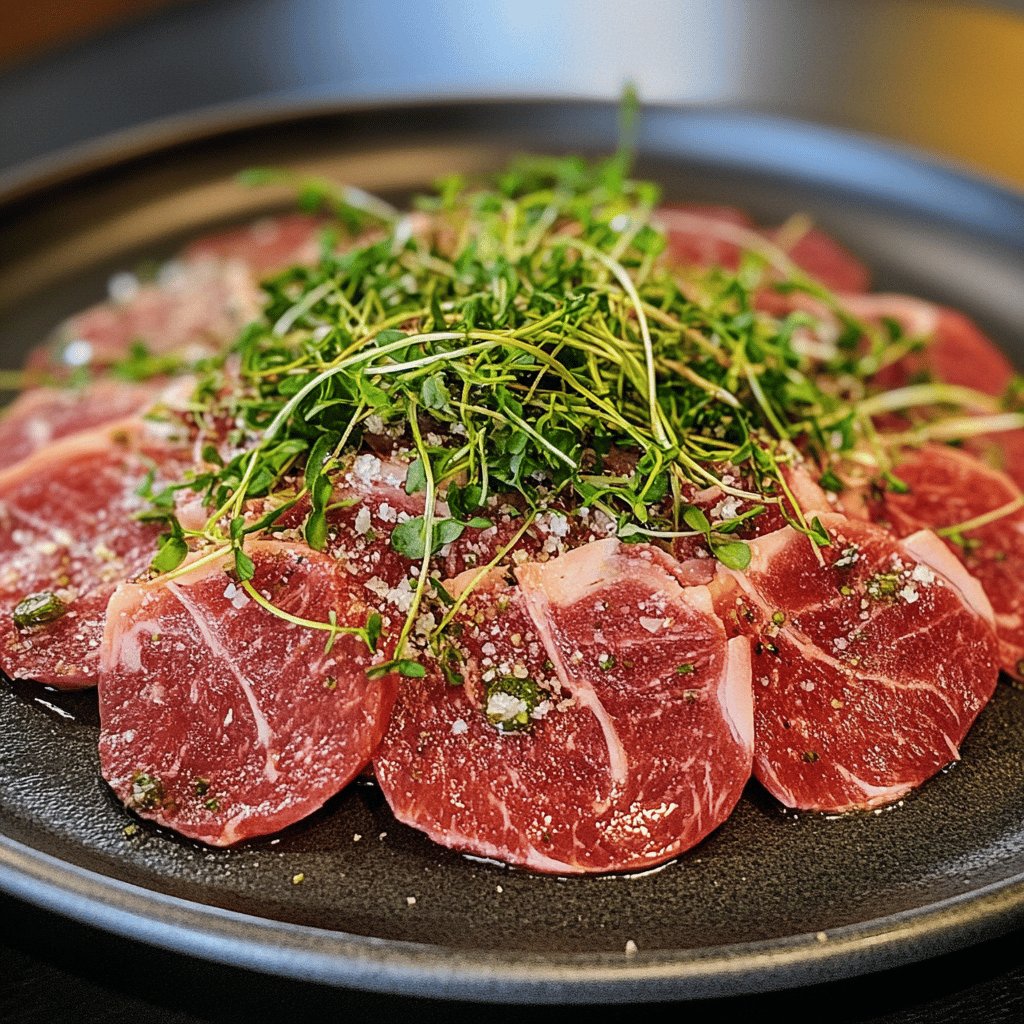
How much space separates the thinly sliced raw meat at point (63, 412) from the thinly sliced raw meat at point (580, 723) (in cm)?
143

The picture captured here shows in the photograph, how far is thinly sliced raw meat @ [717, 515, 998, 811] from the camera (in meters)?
2.34

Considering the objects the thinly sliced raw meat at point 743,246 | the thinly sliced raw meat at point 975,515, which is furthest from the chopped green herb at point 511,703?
the thinly sliced raw meat at point 743,246

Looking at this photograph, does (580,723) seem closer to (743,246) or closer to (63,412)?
(63,412)

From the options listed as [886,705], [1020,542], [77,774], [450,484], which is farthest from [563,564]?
[1020,542]

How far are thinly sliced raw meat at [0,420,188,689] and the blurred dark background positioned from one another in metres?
2.63

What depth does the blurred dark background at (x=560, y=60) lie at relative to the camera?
5125mm

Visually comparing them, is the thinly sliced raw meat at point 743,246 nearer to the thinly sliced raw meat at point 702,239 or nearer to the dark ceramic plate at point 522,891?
the thinly sliced raw meat at point 702,239

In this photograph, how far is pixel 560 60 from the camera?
5.76 meters

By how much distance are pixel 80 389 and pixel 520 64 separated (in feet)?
11.5

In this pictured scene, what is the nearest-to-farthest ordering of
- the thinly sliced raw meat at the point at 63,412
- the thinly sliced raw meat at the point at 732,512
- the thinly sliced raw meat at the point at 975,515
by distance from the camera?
the thinly sliced raw meat at the point at 732,512 → the thinly sliced raw meat at the point at 975,515 → the thinly sliced raw meat at the point at 63,412

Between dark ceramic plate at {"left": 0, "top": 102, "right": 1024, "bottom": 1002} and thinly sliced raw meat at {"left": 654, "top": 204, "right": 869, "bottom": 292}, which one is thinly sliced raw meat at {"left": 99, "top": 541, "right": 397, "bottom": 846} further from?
thinly sliced raw meat at {"left": 654, "top": 204, "right": 869, "bottom": 292}

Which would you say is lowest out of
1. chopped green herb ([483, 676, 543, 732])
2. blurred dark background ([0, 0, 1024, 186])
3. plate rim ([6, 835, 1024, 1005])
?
plate rim ([6, 835, 1024, 1005])

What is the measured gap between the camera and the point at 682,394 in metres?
2.66

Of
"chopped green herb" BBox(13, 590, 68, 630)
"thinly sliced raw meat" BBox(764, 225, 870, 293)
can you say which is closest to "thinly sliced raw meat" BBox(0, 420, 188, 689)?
"chopped green herb" BBox(13, 590, 68, 630)
